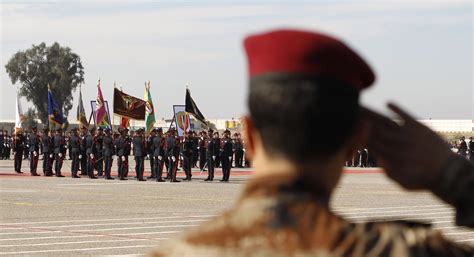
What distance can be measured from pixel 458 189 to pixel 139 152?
30.5 metres

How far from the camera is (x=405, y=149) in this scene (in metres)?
2.02

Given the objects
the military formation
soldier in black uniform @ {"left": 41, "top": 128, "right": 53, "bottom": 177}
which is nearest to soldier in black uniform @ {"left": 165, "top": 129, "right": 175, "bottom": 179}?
the military formation

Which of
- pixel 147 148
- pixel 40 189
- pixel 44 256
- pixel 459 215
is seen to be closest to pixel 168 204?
pixel 40 189

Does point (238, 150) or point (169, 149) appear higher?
point (238, 150)

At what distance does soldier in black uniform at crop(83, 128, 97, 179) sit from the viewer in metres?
33.6

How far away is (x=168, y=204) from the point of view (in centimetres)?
2044

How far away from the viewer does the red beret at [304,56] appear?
1.93 meters

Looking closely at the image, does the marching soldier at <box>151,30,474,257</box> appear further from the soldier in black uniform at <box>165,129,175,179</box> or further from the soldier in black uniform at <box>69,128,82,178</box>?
the soldier in black uniform at <box>69,128,82,178</box>

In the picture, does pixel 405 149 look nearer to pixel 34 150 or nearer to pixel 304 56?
pixel 304 56

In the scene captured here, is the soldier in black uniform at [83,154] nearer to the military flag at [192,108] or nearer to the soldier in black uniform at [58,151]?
the soldier in black uniform at [58,151]

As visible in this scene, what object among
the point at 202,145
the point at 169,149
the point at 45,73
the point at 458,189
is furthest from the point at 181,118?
the point at 45,73

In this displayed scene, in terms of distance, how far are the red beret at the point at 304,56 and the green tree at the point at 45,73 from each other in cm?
11748

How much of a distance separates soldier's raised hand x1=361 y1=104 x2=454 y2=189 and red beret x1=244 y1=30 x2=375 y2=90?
0.09 metres

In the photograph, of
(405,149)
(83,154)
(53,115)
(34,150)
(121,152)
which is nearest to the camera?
(405,149)
